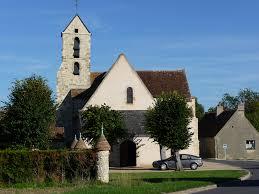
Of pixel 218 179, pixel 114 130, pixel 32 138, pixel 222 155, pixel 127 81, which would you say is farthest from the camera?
pixel 222 155

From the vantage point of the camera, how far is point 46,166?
31.2 m

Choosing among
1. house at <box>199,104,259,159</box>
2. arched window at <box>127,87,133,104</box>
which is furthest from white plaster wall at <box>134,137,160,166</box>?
house at <box>199,104,259,159</box>

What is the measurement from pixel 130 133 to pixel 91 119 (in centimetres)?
497

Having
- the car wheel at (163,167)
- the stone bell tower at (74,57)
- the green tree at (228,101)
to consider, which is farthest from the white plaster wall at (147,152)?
the green tree at (228,101)

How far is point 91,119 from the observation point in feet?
172

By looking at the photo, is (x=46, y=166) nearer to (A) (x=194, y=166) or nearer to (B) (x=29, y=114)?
(B) (x=29, y=114)

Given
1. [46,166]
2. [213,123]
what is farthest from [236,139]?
[46,166]

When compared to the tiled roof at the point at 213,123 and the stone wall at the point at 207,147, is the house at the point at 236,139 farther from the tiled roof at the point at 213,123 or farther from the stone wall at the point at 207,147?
the stone wall at the point at 207,147

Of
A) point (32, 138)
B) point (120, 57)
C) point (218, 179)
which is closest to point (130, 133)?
point (120, 57)

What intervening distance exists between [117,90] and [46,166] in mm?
28635

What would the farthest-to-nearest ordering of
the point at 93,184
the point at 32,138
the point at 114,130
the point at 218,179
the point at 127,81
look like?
the point at 127,81, the point at 114,130, the point at 32,138, the point at 218,179, the point at 93,184

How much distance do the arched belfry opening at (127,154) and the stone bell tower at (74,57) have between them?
34.3ft

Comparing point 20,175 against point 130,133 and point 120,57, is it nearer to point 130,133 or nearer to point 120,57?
point 130,133

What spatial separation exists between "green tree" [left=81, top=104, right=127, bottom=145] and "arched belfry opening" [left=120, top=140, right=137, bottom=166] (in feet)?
13.2
